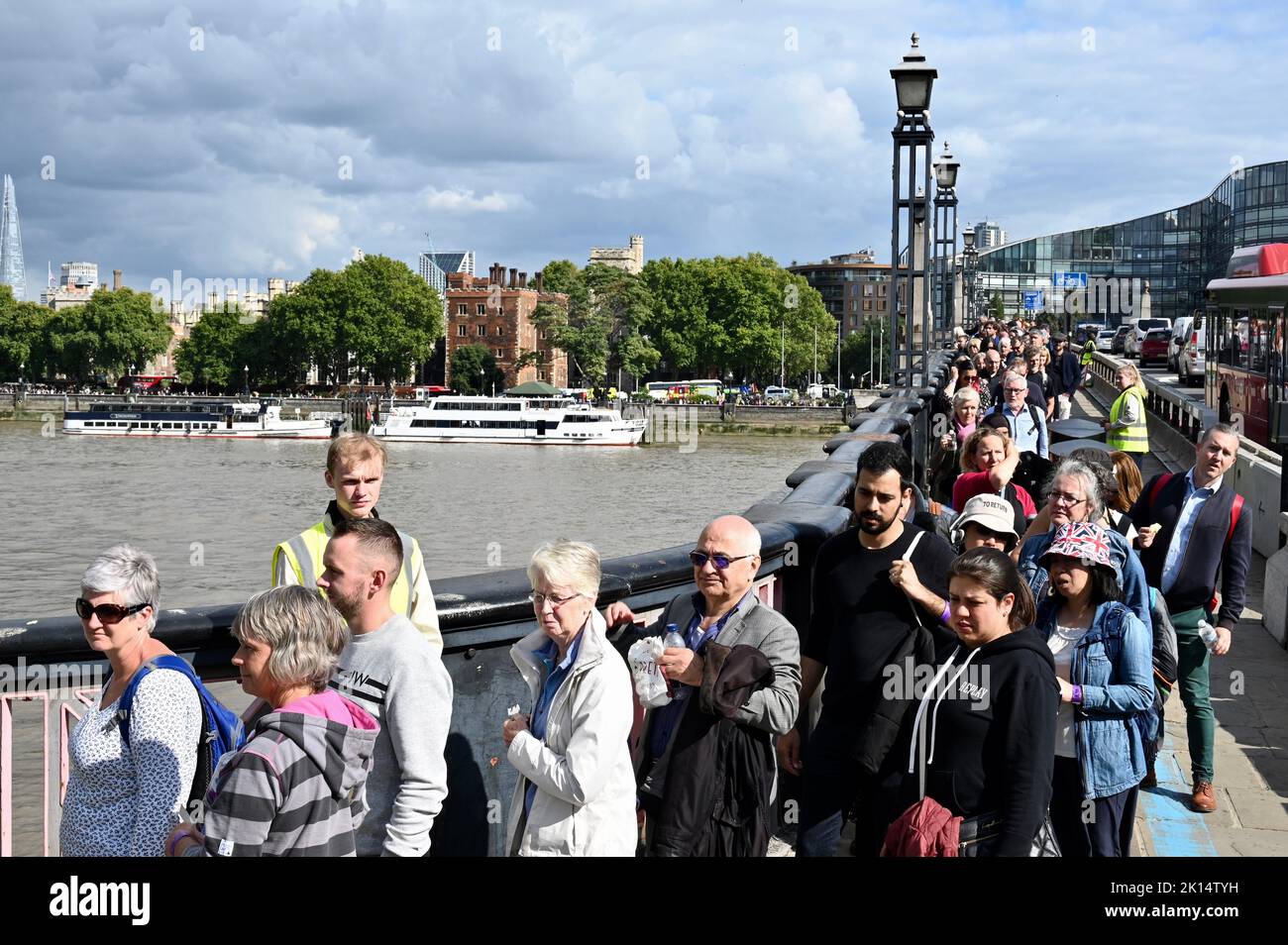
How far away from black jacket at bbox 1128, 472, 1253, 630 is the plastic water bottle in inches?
3.9

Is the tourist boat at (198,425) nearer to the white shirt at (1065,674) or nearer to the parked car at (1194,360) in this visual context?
the parked car at (1194,360)

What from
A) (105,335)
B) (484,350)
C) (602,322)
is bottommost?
(484,350)

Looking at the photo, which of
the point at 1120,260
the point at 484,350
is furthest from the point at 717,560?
the point at 1120,260

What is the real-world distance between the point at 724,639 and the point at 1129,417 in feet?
21.4

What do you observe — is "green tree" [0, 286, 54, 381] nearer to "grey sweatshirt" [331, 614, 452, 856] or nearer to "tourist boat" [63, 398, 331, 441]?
"tourist boat" [63, 398, 331, 441]

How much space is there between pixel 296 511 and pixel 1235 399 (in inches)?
1186

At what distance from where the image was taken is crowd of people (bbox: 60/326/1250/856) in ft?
9.49

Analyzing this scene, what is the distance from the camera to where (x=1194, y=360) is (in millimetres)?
33375

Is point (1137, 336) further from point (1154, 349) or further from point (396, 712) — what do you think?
point (396, 712)

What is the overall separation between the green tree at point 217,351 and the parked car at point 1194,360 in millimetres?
88171

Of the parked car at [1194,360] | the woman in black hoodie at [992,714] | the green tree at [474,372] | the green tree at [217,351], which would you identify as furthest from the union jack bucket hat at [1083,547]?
the green tree at [217,351]

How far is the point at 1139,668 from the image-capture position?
401 cm
